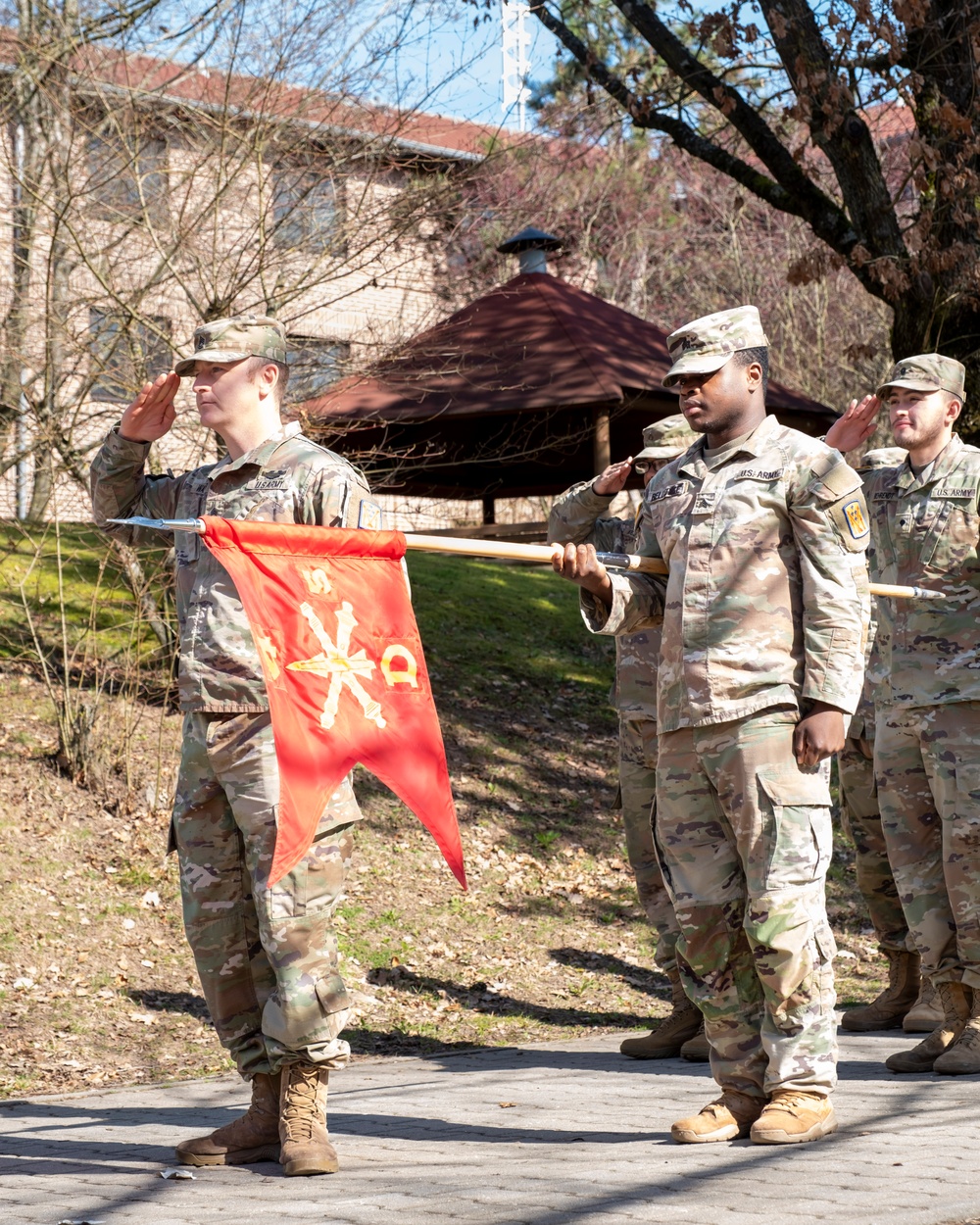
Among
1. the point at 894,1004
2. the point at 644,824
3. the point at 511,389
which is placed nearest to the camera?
the point at 644,824

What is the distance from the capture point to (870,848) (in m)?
7.34

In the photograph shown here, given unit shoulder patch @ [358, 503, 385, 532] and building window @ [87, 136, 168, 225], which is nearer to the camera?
unit shoulder patch @ [358, 503, 385, 532]

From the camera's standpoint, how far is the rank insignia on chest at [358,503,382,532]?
4805mm

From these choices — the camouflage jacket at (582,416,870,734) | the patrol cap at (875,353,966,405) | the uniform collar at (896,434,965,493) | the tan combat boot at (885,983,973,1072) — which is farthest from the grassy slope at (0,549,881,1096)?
the patrol cap at (875,353,966,405)

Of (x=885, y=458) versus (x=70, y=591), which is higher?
(x=885, y=458)

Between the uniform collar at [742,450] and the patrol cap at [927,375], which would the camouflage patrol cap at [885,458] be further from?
the uniform collar at [742,450]

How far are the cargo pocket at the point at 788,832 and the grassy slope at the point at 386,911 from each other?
3280 mm

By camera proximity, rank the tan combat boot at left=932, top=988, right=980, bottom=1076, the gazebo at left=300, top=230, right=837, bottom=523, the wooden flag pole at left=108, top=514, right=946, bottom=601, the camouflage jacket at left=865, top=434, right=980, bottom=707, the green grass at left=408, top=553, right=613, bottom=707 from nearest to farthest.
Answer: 1. the wooden flag pole at left=108, top=514, right=946, bottom=601
2. the tan combat boot at left=932, top=988, right=980, bottom=1076
3. the camouflage jacket at left=865, top=434, right=980, bottom=707
4. the gazebo at left=300, top=230, right=837, bottom=523
5. the green grass at left=408, top=553, right=613, bottom=707

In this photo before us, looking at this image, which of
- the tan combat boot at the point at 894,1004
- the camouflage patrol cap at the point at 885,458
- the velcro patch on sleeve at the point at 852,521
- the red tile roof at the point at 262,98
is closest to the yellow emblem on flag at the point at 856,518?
the velcro patch on sleeve at the point at 852,521

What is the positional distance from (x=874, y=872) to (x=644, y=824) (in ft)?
3.85

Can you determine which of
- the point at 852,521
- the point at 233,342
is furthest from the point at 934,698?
the point at 233,342

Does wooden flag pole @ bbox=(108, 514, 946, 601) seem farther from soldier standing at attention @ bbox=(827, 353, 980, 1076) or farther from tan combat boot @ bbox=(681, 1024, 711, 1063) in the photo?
tan combat boot @ bbox=(681, 1024, 711, 1063)

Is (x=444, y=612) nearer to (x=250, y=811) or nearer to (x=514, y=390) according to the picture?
(x=514, y=390)

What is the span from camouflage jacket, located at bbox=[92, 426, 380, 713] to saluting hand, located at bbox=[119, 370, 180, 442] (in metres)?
0.05
